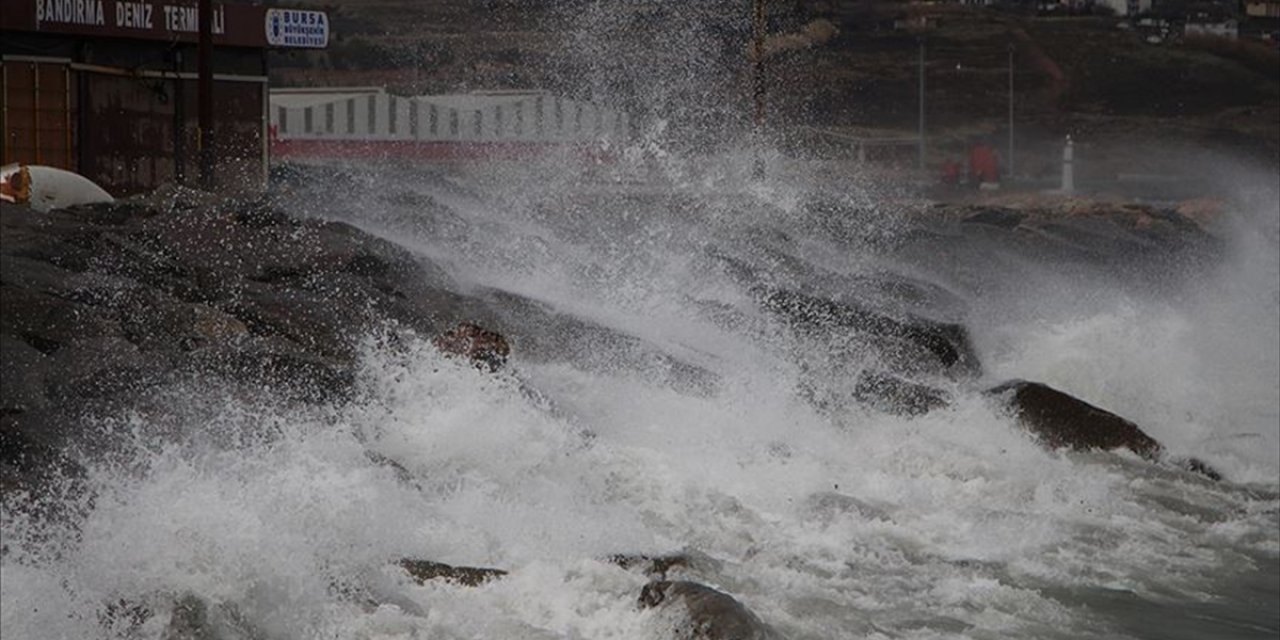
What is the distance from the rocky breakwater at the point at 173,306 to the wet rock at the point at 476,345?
0.32 ft

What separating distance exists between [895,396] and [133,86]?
1149 centimetres

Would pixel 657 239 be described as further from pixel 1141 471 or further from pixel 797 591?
pixel 797 591

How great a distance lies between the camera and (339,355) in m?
16.7

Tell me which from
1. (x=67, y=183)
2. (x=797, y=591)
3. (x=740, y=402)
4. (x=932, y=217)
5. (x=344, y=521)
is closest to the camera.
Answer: (x=344, y=521)

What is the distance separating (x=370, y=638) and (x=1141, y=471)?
1057cm

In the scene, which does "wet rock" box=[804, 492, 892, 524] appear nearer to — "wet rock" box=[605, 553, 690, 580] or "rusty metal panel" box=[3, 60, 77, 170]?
"wet rock" box=[605, 553, 690, 580]

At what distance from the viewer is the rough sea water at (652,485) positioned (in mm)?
11016

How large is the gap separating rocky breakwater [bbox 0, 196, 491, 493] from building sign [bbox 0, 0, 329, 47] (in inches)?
166

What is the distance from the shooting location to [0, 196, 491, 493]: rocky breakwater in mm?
14055

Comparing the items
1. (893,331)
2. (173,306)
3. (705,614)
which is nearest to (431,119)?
(893,331)

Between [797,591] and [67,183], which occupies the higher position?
[67,183]

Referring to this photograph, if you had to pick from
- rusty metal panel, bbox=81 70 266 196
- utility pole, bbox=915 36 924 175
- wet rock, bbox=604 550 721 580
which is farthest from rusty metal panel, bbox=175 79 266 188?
utility pole, bbox=915 36 924 175

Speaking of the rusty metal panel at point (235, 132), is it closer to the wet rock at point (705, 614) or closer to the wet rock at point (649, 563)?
the wet rock at point (649, 563)

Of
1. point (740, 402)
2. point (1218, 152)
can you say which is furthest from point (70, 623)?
point (1218, 152)
